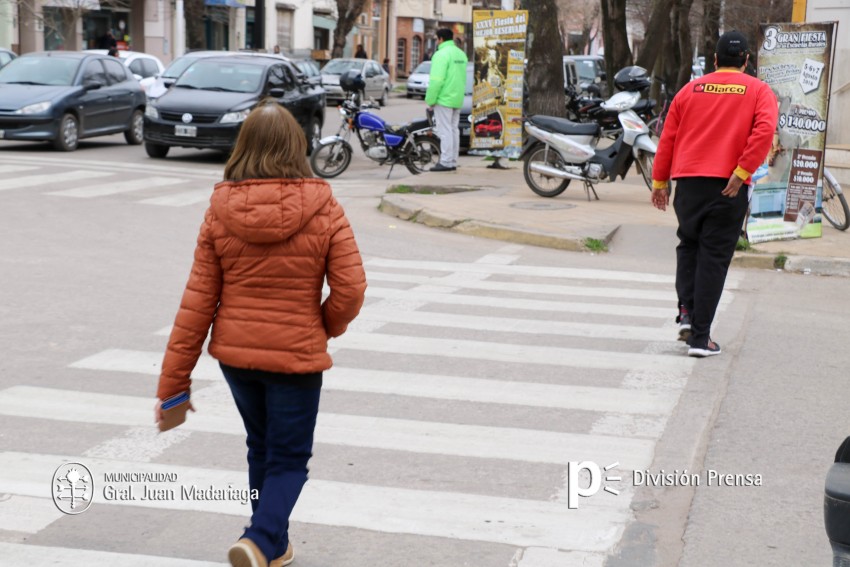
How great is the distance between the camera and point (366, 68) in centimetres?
4647

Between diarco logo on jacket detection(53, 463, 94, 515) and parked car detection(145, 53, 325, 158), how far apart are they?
13.3m

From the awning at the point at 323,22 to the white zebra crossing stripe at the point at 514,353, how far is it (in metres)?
63.9

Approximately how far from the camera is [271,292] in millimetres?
3998

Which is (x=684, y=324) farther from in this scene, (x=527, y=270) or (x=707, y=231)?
(x=527, y=270)

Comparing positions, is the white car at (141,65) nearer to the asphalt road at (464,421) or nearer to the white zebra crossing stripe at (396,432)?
the asphalt road at (464,421)

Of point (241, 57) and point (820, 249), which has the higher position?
point (241, 57)

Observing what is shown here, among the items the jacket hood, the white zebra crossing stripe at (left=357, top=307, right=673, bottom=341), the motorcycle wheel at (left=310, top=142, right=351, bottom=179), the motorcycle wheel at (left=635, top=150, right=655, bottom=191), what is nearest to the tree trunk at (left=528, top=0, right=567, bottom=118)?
the motorcycle wheel at (left=310, top=142, right=351, bottom=179)

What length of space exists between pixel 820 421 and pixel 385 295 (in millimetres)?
4099

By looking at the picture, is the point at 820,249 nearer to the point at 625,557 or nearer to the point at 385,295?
the point at 385,295

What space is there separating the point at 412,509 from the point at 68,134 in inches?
664

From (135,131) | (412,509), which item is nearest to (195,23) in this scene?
(135,131)

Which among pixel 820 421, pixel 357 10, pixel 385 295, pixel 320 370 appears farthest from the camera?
pixel 357 10

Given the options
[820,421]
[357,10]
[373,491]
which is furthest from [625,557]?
[357,10]

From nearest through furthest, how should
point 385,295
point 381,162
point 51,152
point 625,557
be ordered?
point 625,557, point 385,295, point 381,162, point 51,152
